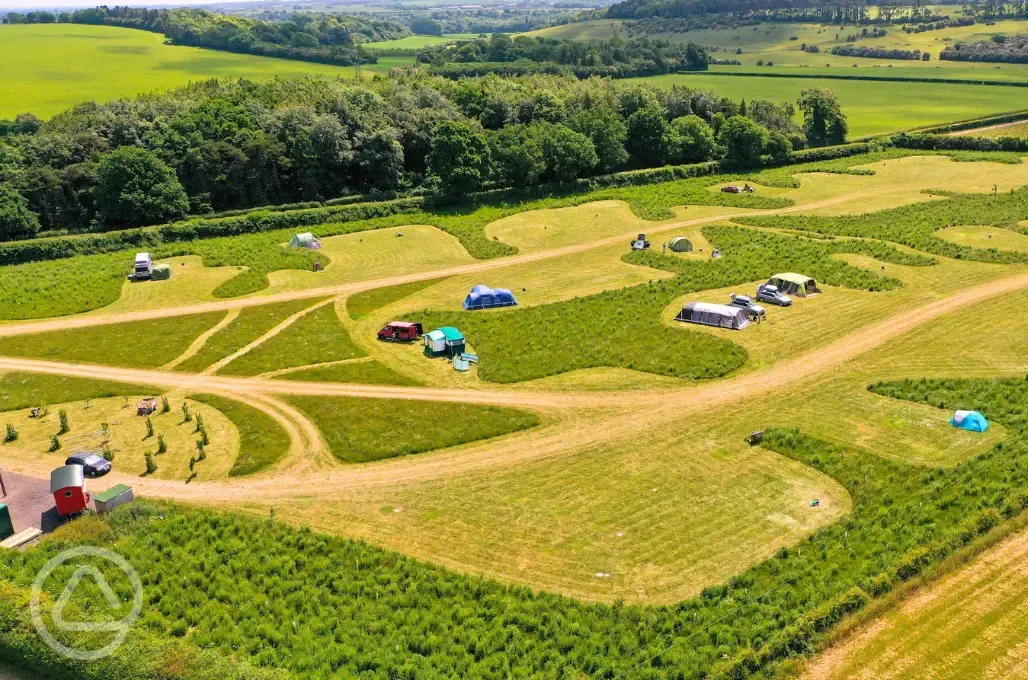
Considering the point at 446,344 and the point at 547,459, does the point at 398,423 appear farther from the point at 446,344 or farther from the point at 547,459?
the point at 446,344

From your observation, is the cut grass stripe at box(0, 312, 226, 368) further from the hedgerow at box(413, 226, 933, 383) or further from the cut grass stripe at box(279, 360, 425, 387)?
the hedgerow at box(413, 226, 933, 383)

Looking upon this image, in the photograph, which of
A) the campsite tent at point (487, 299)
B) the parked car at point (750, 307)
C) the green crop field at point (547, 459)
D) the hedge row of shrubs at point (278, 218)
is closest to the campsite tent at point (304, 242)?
the green crop field at point (547, 459)

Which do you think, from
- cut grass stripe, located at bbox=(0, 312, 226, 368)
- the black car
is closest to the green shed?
the black car

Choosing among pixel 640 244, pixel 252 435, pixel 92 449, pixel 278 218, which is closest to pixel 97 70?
pixel 278 218

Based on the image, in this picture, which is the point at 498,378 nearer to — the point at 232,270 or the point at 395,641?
the point at 395,641

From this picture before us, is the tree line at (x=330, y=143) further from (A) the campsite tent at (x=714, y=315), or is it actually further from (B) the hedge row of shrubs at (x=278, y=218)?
(A) the campsite tent at (x=714, y=315)

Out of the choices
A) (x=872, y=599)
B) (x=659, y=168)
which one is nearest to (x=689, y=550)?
(x=872, y=599)

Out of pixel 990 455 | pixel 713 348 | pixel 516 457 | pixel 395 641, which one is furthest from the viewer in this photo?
pixel 713 348
